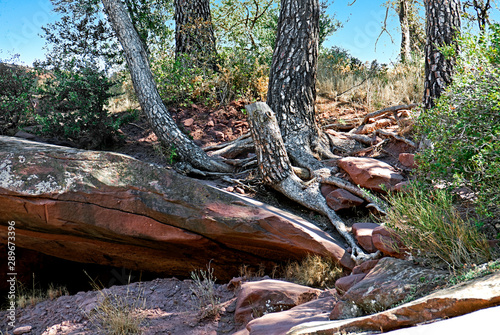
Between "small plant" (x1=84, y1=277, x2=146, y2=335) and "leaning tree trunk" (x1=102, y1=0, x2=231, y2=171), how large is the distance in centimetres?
285

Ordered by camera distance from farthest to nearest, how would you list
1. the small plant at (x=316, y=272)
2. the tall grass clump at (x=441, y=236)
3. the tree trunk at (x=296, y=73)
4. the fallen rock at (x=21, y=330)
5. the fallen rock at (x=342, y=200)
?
the tree trunk at (x=296, y=73) → the fallen rock at (x=342, y=200) → the small plant at (x=316, y=272) → the fallen rock at (x=21, y=330) → the tall grass clump at (x=441, y=236)

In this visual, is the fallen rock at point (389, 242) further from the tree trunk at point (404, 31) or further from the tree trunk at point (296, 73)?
the tree trunk at point (404, 31)

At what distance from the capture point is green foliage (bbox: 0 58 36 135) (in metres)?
7.96

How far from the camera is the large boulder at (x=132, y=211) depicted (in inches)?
205

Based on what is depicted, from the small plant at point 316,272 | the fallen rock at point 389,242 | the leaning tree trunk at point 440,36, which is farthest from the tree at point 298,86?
the fallen rock at point 389,242

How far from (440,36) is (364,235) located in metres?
3.51

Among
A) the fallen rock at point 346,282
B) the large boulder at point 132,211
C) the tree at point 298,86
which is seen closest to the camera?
the fallen rock at point 346,282

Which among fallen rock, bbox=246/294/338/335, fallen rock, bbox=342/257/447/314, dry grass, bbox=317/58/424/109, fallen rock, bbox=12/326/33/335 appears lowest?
fallen rock, bbox=12/326/33/335

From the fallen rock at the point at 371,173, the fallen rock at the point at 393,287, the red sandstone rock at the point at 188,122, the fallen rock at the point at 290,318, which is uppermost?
the red sandstone rock at the point at 188,122

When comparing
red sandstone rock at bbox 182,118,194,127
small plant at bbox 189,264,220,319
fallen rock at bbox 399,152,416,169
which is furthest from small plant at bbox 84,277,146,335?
red sandstone rock at bbox 182,118,194,127

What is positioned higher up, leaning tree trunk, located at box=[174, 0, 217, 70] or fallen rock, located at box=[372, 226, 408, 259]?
leaning tree trunk, located at box=[174, 0, 217, 70]

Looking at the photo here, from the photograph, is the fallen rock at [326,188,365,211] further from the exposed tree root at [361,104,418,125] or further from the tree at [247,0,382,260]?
the exposed tree root at [361,104,418,125]

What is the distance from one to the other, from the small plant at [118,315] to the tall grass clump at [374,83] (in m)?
6.38

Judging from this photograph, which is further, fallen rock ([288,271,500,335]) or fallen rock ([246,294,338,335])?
fallen rock ([246,294,338,335])
